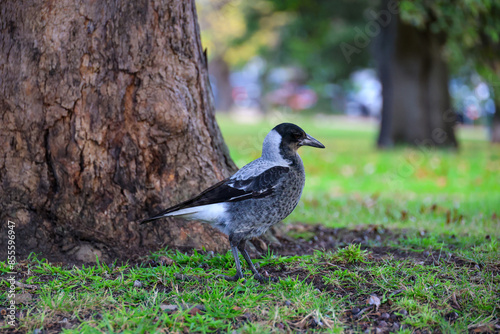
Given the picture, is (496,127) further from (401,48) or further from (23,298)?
(23,298)

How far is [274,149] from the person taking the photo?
3.87m

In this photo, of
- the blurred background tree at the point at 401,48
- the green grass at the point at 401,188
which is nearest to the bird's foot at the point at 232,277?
the green grass at the point at 401,188

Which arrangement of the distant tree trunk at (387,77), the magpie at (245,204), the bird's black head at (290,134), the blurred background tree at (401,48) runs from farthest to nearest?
the distant tree trunk at (387,77), the blurred background tree at (401,48), the bird's black head at (290,134), the magpie at (245,204)

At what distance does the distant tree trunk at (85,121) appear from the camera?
3.80m

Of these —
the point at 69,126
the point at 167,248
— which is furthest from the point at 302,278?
the point at 69,126

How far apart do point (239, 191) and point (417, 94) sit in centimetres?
1082

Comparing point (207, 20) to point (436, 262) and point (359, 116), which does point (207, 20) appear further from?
point (436, 262)

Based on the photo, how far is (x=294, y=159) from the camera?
383 centimetres

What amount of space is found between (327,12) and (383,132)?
491cm

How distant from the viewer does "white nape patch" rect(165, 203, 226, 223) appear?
11.7 ft

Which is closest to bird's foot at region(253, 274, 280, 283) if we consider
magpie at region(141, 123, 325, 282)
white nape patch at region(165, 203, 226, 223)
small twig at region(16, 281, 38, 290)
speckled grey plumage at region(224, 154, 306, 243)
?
magpie at region(141, 123, 325, 282)

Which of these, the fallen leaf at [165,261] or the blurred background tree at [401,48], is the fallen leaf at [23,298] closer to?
the fallen leaf at [165,261]

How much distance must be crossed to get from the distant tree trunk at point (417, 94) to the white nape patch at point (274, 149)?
10019mm

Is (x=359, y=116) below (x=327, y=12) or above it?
below
